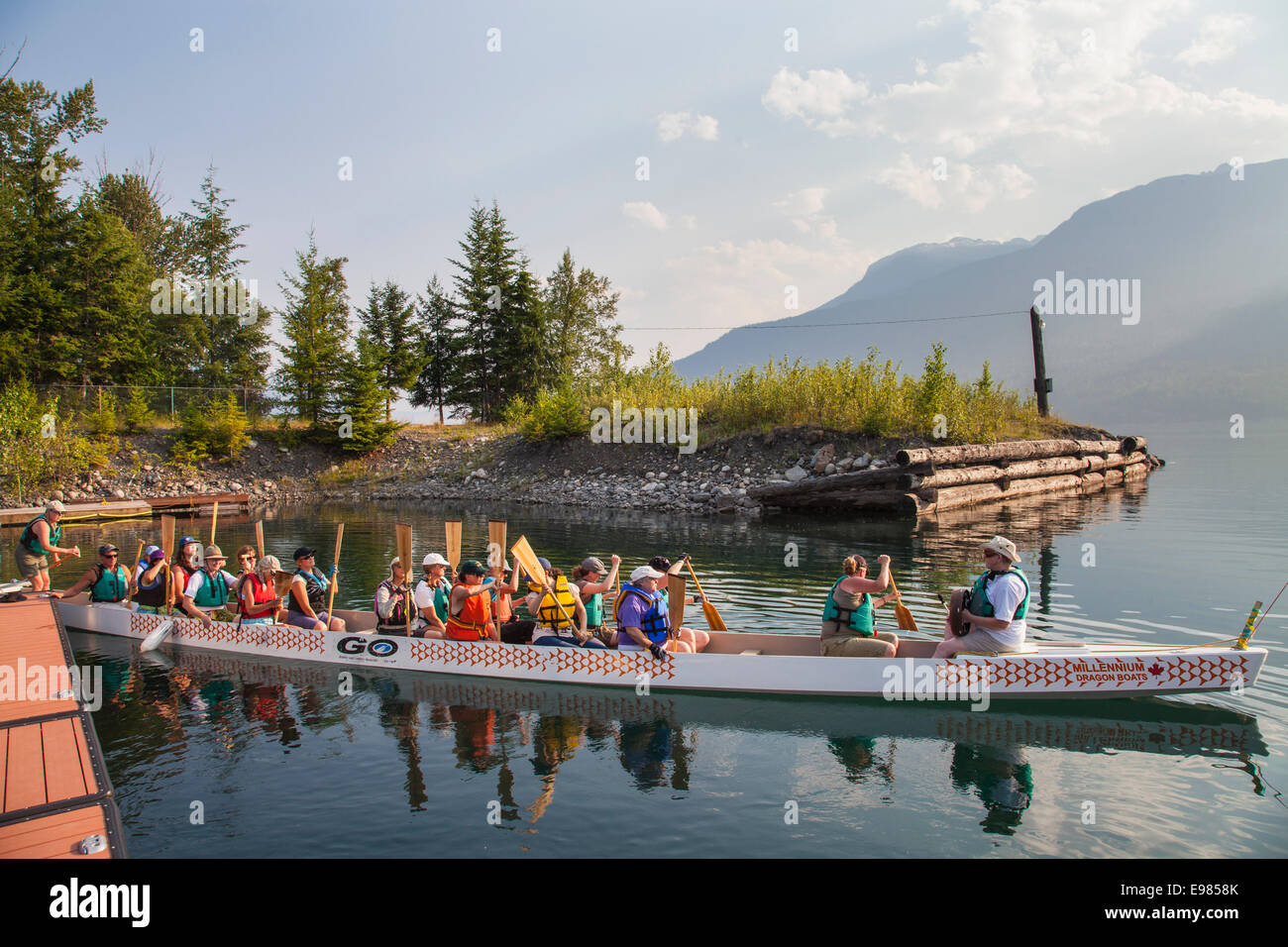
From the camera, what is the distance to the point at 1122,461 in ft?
139

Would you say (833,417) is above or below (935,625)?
above

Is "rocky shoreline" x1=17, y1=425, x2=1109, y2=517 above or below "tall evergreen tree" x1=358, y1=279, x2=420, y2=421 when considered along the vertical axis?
below

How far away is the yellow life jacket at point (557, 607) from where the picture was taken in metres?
11.2

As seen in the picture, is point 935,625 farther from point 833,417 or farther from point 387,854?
point 833,417

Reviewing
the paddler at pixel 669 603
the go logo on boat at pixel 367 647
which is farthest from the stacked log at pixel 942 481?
the go logo on boat at pixel 367 647

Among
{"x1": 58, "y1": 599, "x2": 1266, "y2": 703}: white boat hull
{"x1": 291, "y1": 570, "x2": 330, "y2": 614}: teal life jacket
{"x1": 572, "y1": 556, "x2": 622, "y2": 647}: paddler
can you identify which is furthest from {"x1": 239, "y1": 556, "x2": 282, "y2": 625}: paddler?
{"x1": 572, "y1": 556, "x2": 622, "y2": 647}: paddler

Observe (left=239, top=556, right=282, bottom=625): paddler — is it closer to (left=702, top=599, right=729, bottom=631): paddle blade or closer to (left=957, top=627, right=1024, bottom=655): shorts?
(left=702, top=599, right=729, bottom=631): paddle blade

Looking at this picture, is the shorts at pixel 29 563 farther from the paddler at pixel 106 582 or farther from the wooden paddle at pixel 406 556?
the wooden paddle at pixel 406 556

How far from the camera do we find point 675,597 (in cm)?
1073

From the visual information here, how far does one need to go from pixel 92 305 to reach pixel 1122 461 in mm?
55209

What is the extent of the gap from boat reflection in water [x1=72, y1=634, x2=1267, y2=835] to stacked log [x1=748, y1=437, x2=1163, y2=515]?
18.4m

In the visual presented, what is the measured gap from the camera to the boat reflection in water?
8164mm
